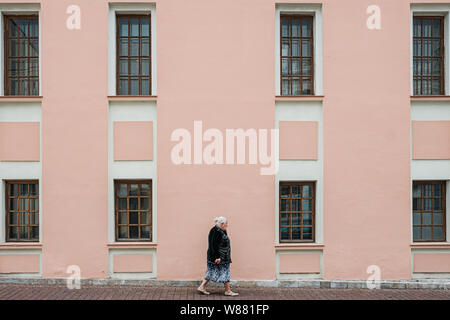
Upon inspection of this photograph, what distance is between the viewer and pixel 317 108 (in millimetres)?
9695

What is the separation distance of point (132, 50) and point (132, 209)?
3.77 meters

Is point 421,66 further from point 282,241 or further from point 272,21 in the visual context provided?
point 282,241

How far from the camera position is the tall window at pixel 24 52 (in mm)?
9867

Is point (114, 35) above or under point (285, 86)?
above

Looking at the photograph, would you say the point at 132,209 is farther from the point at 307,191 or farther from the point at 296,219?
the point at 307,191

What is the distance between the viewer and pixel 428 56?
33.0ft

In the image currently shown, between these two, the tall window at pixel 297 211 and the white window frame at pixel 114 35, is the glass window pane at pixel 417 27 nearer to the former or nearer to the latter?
the tall window at pixel 297 211

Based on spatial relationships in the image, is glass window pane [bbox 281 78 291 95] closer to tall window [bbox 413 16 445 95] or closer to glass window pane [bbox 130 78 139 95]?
tall window [bbox 413 16 445 95]

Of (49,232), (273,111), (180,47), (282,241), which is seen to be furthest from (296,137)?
(49,232)

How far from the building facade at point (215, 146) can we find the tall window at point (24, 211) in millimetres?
33

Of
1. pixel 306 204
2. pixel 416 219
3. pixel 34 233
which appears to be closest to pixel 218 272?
pixel 306 204

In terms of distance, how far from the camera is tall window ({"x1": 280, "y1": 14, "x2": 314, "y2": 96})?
9.98m

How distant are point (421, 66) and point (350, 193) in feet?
11.8

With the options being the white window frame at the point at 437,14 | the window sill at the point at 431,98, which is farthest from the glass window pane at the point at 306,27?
the window sill at the point at 431,98
